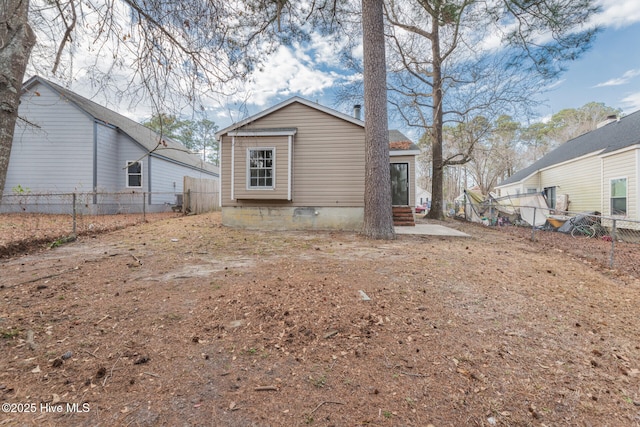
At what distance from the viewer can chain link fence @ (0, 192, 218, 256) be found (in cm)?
566

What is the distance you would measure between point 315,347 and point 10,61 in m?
3.27

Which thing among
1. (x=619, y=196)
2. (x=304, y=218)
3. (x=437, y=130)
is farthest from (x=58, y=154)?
(x=619, y=196)

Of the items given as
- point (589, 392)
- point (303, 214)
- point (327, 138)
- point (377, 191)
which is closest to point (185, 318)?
Answer: point (589, 392)

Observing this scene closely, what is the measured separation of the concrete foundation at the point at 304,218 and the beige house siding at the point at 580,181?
10963 mm

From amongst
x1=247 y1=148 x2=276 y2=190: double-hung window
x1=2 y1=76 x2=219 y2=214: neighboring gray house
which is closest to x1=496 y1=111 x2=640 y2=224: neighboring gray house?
x1=247 y1=148 x2=276 y2=190: double-hung window

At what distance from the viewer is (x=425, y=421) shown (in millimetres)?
1350

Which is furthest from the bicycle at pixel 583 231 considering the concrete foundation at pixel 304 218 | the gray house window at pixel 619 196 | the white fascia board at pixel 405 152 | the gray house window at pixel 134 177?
the gray house window at pixel 134 177

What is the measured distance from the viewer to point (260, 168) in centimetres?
873

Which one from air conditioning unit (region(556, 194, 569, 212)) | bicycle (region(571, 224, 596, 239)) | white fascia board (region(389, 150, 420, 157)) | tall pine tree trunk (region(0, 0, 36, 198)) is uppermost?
white fascia board (region(389, 150, 420, 157))

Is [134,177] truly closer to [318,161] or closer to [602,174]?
[318,161]

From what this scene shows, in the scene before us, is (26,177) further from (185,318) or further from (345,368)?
(345,368)

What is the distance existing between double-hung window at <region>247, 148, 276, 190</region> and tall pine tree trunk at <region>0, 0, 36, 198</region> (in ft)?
21.5

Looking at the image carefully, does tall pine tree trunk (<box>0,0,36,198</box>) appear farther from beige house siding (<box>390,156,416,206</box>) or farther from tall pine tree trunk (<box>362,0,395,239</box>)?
beige house siding (<box>390,156,416,206</box>)

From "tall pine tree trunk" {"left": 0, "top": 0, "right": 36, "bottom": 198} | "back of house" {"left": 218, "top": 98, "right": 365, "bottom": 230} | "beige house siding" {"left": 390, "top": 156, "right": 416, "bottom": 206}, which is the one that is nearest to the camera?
"tall pine tree trunk" {"left": 0, "top": 0, "right": 36, "bottom": 198}
